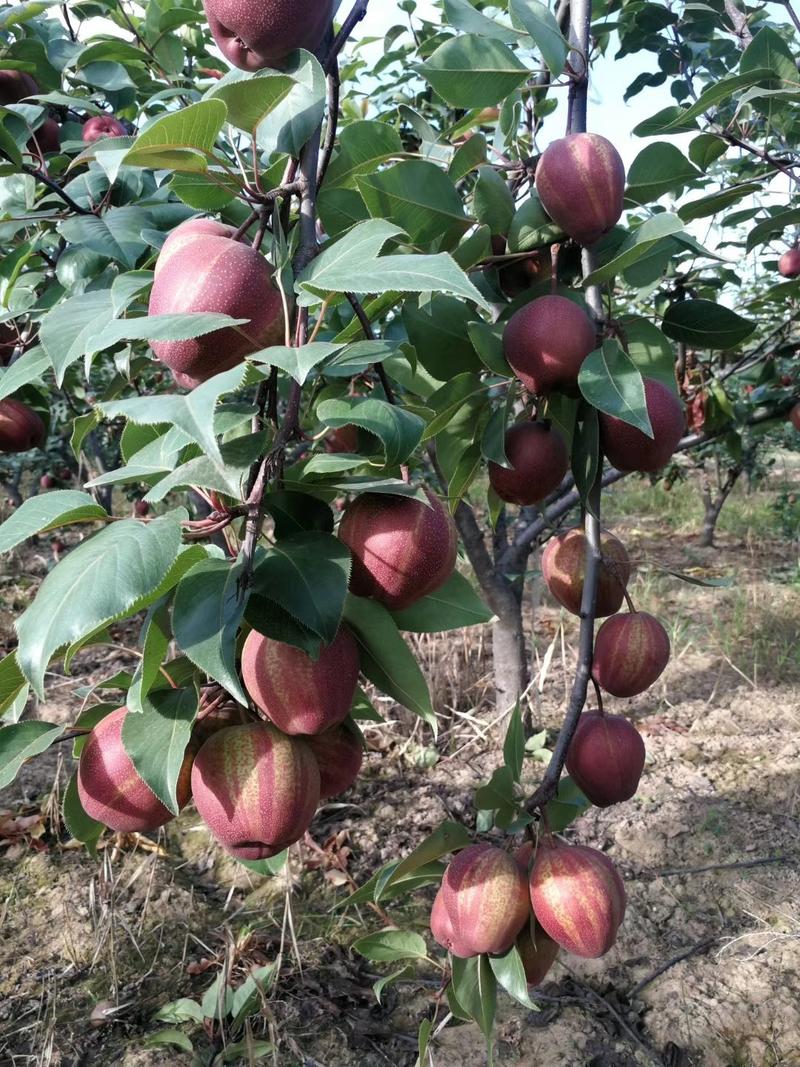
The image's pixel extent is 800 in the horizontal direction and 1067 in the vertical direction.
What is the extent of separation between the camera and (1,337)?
1150 mm

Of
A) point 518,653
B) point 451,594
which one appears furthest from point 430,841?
point 518,653

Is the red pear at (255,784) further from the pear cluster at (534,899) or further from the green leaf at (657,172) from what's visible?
the green leaf at (657,172)

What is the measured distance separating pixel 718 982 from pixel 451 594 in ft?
4.01

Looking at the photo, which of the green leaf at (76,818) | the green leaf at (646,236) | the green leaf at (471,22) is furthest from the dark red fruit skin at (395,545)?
the green leaf at (471,22)

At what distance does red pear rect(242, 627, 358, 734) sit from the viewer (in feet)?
1.71

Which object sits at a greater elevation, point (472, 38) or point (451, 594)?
point (472, 38)

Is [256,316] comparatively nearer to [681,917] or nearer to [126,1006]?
[126,1006]

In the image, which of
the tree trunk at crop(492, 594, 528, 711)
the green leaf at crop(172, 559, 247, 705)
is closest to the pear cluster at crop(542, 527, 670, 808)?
the green leaf at crop(172, 559, 247, 705)

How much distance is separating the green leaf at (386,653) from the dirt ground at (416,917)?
0.90 metres

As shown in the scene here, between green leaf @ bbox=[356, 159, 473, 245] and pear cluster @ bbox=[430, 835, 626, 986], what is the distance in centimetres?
55

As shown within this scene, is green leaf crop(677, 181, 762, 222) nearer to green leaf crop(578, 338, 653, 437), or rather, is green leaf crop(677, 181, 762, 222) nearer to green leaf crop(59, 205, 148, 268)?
green leaf crop(578, 338, 653, 437)

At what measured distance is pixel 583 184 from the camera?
25.0 inches

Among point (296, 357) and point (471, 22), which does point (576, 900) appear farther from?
point (471, 22)

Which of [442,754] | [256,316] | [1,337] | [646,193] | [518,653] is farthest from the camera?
[442,754]
